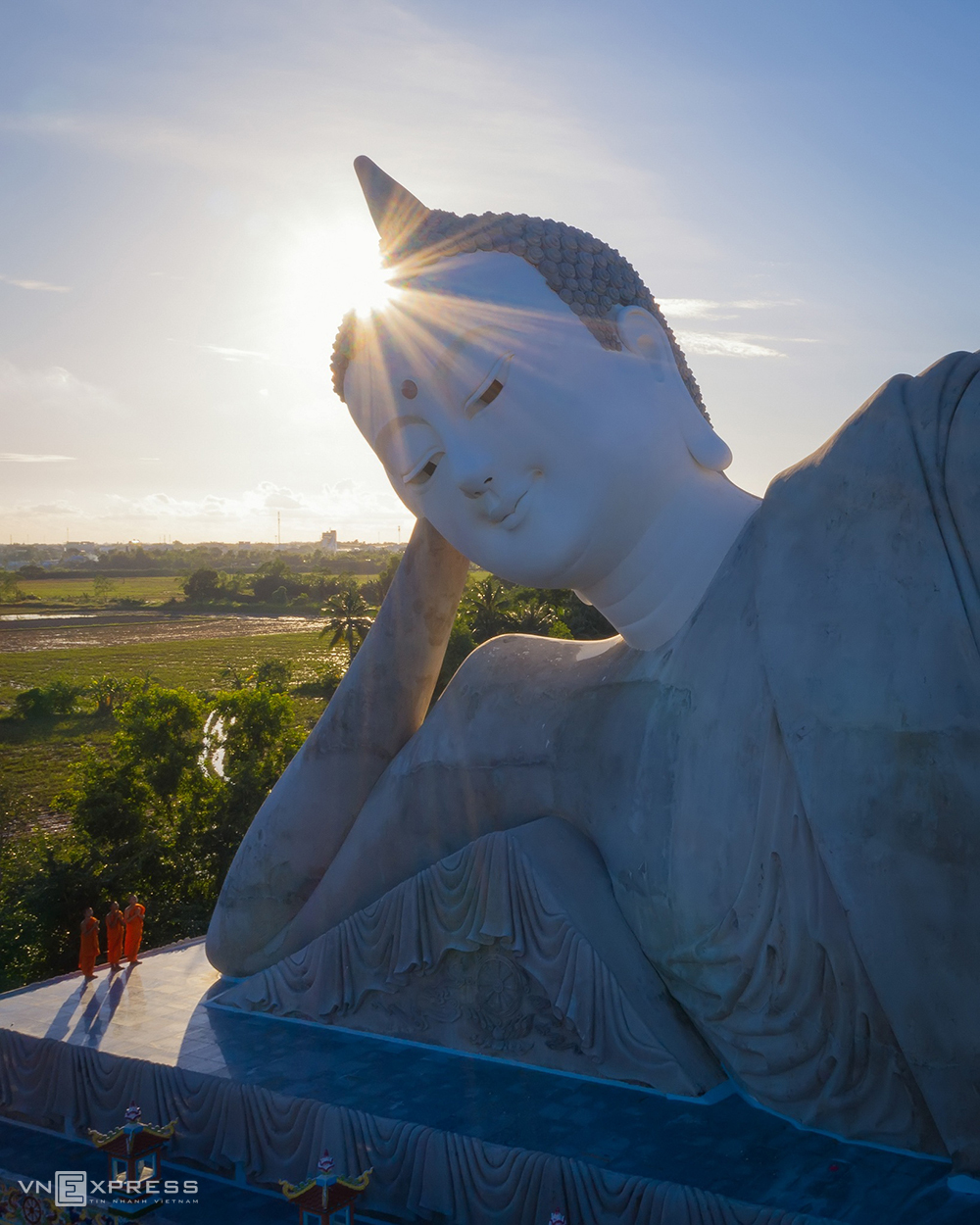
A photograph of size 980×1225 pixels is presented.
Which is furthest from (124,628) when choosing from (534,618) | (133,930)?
(133,930)

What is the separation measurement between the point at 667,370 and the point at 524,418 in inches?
45.3

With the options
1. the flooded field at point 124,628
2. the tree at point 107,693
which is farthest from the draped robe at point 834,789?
the flooded field at point 124,628

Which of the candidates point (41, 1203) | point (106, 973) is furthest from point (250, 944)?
point (41, 1203)

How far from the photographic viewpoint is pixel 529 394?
723 cm

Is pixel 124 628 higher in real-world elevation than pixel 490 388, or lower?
lower

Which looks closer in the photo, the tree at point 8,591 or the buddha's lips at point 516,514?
the buddha's lips at point 516,514

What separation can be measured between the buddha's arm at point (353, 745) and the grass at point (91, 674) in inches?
520

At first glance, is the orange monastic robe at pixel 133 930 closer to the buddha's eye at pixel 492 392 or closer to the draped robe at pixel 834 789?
the draped robe at pixel 834 789

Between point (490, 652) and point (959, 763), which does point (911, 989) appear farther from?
point (490, 652)

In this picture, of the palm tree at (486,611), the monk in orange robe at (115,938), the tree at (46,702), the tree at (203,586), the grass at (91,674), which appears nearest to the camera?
the monk in orange robe at (115,938)

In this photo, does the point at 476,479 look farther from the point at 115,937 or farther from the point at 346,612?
the point at 346,612

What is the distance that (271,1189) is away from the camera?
309 inches

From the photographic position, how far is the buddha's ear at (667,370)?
7.63m

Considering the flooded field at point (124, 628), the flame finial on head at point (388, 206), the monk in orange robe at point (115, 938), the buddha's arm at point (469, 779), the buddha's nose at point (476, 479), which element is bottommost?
the flooded field at point (124, 628)
